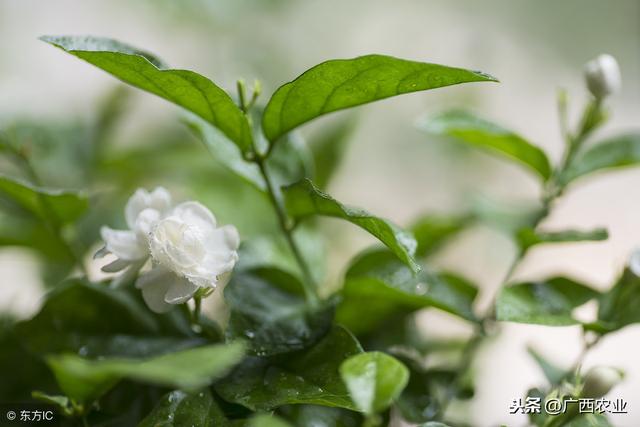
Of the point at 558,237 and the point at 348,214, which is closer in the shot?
the point at 348,214

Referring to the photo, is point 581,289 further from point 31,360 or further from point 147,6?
point 147,6

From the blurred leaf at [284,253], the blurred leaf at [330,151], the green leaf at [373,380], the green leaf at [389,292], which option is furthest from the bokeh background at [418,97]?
the green leaf at [373,380]

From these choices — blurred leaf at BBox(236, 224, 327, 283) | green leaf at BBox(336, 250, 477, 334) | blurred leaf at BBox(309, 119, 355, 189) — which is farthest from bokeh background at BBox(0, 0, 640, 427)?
green leaf at BBox(336, 250, 477, 334)

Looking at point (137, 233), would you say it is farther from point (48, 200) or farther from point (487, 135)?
point (487, 135)

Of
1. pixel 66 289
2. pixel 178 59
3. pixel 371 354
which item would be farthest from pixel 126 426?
pixel 178 59

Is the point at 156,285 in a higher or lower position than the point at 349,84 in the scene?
lower

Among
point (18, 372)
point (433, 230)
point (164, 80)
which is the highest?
point (164, 80)

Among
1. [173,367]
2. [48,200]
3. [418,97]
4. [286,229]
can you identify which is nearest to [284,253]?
[286,229]
